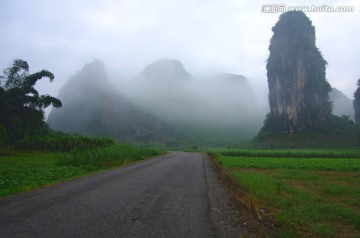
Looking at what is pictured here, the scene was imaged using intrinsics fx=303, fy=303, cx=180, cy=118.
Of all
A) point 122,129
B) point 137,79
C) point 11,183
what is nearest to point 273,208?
point 11,183

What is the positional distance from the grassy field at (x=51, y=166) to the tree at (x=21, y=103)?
7.38m

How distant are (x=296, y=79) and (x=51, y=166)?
3797 inches

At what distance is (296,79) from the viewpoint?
10288 cm

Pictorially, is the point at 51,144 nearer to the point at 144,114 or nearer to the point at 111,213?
the point at 111,213

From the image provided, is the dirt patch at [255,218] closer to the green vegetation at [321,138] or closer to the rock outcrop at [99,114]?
the green vegetation at [321,138]

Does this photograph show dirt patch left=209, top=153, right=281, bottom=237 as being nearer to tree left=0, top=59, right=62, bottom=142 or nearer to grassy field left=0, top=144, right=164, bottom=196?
grassy field left=0, top=144, right=164, bottom=196

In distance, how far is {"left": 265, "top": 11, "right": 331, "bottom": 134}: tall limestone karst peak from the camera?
327ft

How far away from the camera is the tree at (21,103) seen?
4162cm

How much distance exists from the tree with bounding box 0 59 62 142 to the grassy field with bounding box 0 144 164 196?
24.2ft

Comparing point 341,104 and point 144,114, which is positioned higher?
point 341,104

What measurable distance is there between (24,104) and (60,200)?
41.5 meters

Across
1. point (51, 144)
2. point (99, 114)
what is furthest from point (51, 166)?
point (99, 114)

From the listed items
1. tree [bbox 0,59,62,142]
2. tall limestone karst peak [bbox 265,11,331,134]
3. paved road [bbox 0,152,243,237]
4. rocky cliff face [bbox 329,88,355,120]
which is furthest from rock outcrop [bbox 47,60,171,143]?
paved road [bbox 0,152,243,237]

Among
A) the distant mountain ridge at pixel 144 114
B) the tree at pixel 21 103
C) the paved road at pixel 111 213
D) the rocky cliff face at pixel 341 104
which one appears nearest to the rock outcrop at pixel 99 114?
the distant mountain ridge at pixel 144 114
